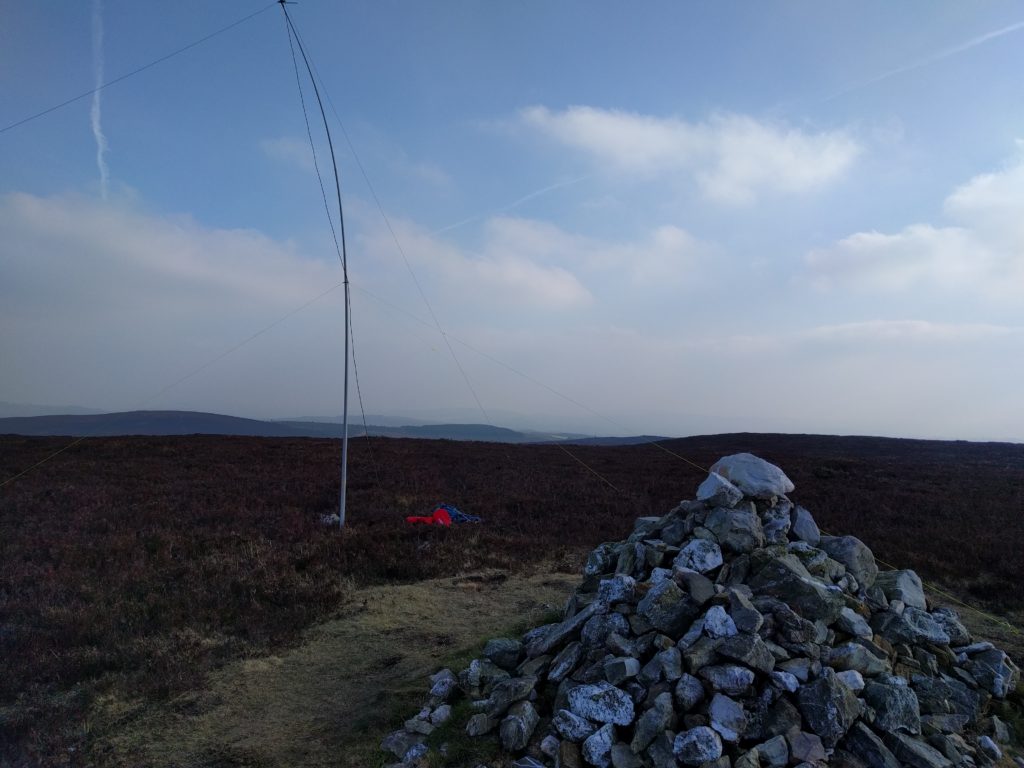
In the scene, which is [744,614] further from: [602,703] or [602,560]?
[602,560]

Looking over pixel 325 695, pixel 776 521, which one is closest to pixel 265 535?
pixel 325 695

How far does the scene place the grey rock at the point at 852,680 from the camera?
546 cm

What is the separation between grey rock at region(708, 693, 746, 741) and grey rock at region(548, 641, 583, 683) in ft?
4.86

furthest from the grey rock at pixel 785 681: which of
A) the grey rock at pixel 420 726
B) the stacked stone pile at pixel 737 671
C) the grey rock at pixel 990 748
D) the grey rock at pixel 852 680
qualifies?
the grey rock at pixel 420 726

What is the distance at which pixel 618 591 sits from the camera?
6.68 m

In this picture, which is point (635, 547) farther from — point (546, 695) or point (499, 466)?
point (499, 466)

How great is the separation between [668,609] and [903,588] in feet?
10.6

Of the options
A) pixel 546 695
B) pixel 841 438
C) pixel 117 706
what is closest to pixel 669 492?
pixel 546 695

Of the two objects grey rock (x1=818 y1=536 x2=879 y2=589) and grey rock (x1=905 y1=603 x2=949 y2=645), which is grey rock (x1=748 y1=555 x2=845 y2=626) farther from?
grey rock (x1=818 y1=536 x2=879 y2=589)

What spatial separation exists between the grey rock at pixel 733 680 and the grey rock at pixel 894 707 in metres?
1.15

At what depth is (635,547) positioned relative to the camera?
25.3 ft

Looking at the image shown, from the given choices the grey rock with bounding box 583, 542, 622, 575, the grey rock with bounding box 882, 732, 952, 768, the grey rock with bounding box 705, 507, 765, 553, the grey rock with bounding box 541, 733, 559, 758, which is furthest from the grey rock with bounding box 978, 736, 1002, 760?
the grey rock with bounding box 583, 542, 622, 575

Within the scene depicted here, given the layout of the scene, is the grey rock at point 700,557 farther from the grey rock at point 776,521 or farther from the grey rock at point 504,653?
the grey rock at point 504,653

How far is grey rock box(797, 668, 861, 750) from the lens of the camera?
5.02 meters
